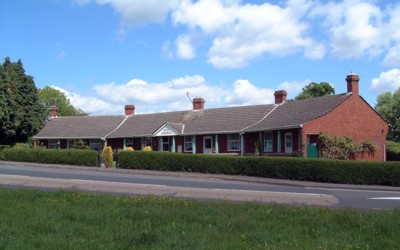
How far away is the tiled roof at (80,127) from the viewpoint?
47688 millimetres

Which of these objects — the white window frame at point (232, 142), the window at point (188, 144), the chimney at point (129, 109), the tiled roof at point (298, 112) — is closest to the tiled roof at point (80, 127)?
the chimney at point (129, 109)

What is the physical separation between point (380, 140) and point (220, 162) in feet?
47.3

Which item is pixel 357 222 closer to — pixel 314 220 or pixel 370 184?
pixel 314 220

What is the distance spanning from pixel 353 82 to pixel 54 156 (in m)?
22.8

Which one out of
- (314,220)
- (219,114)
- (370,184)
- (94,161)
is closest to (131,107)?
(219,114)

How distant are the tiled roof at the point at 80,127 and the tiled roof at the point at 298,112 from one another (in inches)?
701

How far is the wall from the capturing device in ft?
106

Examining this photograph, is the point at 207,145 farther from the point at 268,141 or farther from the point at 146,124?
the point at 146,124

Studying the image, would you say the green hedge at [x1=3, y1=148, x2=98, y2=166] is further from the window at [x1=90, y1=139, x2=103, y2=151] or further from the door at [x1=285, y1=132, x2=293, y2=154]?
the door at [x1=285, y1=132, x2=293, y2=154]

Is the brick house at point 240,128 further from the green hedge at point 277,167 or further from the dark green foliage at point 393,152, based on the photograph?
the green hedge at point 277,167

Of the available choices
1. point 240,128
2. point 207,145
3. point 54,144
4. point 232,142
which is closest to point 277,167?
point 240,128

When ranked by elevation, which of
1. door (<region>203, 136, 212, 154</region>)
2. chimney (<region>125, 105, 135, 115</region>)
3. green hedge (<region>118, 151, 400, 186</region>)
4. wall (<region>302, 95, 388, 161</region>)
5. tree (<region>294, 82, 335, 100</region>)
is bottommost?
green hedge (<region>118, 151, 400, 186</region>)

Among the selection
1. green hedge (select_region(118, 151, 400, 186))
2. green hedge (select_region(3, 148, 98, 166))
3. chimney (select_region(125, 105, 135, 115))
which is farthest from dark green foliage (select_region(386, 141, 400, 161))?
chimney (select_region(125, 105, 135, 115))

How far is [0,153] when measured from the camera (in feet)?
129
